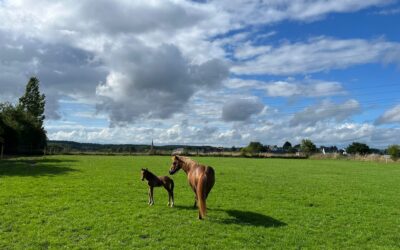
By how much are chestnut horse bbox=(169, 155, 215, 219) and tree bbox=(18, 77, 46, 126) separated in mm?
75962

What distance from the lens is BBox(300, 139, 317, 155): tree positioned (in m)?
91.4

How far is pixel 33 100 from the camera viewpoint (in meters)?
84.3

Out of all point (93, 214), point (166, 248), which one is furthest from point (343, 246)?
point (93, 214)

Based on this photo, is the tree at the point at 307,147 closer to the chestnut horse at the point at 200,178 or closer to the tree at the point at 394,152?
the tree at the point at 394,152

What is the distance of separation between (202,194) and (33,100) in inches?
3187

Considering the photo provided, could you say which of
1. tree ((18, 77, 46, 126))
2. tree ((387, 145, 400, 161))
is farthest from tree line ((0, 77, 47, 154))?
tree ((387, 145, 400, 161))

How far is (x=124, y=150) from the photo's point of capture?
81312mm

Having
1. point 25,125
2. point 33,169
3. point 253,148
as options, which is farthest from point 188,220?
point 253,148

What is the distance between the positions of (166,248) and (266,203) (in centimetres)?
690

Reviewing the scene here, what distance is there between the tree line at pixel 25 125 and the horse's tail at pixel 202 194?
49.8m

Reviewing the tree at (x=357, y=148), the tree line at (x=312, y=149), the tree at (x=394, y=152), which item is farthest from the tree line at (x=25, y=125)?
the tree at (x=357, y=148)

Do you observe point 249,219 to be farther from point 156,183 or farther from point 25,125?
point 25,125

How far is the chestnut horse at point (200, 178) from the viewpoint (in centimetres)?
1175

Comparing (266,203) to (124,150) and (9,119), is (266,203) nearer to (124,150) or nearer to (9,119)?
(9,119)
